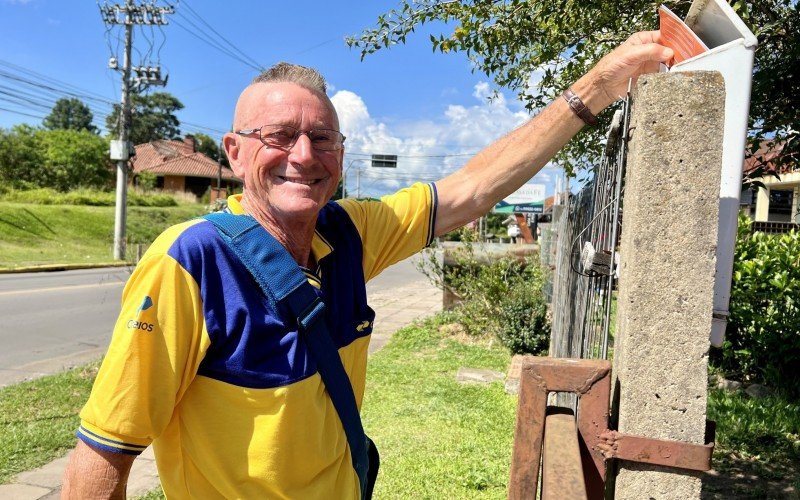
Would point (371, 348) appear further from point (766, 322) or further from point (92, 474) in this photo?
point (92, 474)

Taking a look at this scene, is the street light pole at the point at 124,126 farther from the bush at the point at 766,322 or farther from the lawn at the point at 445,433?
the bush at the point at 766,322

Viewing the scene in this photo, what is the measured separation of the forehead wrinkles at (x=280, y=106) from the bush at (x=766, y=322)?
17.1ft

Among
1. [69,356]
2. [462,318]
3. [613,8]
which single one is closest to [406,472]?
[613,8]

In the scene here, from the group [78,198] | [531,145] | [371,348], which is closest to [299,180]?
[531,145]

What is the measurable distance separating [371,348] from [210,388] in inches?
288

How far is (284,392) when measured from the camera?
1.53 m

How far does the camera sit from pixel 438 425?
5.05 m

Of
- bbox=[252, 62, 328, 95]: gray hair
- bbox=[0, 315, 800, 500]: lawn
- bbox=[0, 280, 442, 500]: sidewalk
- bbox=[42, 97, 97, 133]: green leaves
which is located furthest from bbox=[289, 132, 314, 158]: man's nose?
bbox=[42, 97, 97, 133]: green leaves

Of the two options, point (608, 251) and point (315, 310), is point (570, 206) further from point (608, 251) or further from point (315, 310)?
point (315, 310)

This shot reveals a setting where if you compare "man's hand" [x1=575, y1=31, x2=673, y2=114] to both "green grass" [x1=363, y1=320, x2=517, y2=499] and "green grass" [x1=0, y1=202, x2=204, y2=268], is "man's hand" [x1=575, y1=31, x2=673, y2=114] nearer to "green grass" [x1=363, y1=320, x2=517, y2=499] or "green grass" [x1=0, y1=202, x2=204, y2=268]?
"green grass" [x1=363, y1=320, x2=517, y2=499]

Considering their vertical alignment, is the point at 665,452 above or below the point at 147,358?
below

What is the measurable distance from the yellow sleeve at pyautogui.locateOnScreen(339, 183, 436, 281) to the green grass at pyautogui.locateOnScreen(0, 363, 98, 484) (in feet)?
11.6

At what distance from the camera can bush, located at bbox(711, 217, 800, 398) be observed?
5.58 meters

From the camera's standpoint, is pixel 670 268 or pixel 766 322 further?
pixel 766 322
